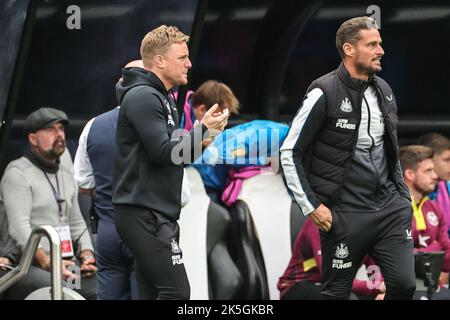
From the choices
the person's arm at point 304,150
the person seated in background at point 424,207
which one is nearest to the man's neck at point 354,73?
the person's arm at point 304,150

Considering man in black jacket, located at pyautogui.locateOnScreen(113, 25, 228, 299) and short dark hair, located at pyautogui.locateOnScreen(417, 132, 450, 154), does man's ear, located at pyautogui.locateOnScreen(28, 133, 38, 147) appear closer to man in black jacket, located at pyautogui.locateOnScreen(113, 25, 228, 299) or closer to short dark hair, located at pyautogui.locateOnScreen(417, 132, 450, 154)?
Result: man in black jacket, located at pyautogui.locateOnScreen(113, 25, 228, 299)

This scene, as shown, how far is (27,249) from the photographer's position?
23.5 feet

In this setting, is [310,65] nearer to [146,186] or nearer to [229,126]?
[229,126]

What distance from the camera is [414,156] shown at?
8.96 meters

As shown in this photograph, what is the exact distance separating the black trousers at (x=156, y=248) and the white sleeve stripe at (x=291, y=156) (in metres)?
0.72

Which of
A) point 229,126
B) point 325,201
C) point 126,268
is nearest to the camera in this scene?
point 325,201

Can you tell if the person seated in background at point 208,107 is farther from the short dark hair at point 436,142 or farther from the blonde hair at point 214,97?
the short dark hair at point 436,142

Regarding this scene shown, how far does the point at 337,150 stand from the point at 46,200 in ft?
6.96

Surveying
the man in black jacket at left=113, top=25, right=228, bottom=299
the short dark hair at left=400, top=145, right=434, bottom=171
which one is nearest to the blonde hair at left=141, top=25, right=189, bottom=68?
the man in black jacket at left=113, top=25, right=228, bottom=299

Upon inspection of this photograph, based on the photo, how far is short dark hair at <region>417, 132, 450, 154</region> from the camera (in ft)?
31.9

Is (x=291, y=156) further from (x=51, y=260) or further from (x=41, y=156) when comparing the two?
(x=41, y=156)

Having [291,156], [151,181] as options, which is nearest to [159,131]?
[151,181]
